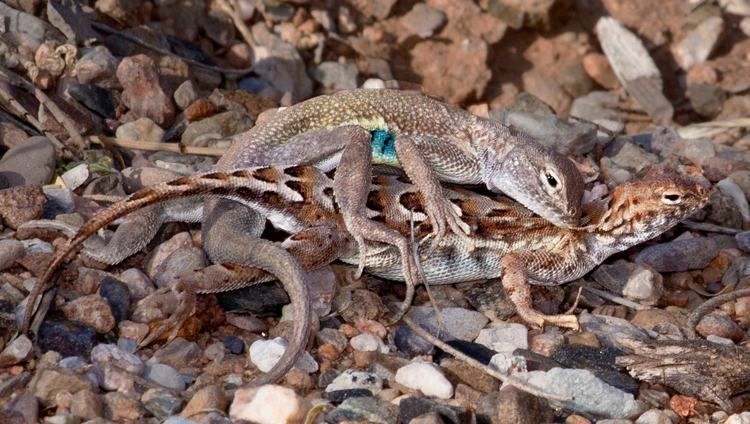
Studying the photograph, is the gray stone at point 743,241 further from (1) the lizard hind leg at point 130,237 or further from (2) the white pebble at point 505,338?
(1) the lizard hind leg at point 130,237

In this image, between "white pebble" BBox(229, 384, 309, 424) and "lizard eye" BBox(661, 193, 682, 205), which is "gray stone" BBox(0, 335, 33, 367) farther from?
"lizard eye" BBox(661, 193, 682, 205)

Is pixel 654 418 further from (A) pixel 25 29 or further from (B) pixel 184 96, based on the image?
(A) pixel 25 29

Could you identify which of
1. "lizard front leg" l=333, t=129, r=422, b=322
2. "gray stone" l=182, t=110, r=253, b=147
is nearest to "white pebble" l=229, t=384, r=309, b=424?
"lizard front leg" l=333, t=129, r=422, b=322

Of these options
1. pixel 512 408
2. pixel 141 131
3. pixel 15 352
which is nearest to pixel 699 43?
pixel 141 131

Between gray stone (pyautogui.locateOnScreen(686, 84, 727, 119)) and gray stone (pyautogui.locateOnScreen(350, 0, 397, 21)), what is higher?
gray stone (pyautogui.locateOnScreen(350, 0, 397, 21))

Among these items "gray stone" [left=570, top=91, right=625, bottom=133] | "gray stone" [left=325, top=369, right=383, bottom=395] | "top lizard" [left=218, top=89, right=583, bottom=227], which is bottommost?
"gray stone" [left=570, top=91, right=625, bottom=133]

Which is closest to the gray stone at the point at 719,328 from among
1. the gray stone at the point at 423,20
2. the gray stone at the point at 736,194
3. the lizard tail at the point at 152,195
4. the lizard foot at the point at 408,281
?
the gray stone at the point at 736,194
